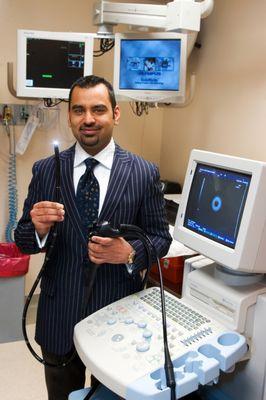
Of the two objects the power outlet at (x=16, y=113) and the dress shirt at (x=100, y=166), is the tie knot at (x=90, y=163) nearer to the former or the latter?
the dress shirt at (x=100, y=166)

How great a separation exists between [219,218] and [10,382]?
169 cm

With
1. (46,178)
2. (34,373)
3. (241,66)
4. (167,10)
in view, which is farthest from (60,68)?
(34,373)

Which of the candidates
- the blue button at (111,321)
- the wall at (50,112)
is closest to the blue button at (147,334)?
the blue button at (111,321)

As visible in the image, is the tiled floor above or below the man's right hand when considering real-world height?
below

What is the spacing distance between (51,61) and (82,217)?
1.40m

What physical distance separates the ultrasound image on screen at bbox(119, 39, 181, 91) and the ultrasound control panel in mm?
1469

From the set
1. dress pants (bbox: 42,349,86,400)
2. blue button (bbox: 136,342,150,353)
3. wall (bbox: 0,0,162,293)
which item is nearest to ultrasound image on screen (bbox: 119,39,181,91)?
wall (bbox: 0,0,162,293)

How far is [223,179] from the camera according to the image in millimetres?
1299

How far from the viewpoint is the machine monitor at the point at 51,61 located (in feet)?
7.98

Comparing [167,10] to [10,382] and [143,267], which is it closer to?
[143,267]

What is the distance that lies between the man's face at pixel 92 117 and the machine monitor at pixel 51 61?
1.14 meters

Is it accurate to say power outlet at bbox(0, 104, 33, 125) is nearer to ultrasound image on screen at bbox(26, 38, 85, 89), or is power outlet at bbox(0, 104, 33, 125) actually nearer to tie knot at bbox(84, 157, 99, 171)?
ultrasound image on screen at bbox(26, 38, 85, 89)

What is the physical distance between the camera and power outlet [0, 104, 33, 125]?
288cm

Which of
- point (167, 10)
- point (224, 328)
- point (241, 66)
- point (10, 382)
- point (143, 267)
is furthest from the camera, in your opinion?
point (241, 66)
